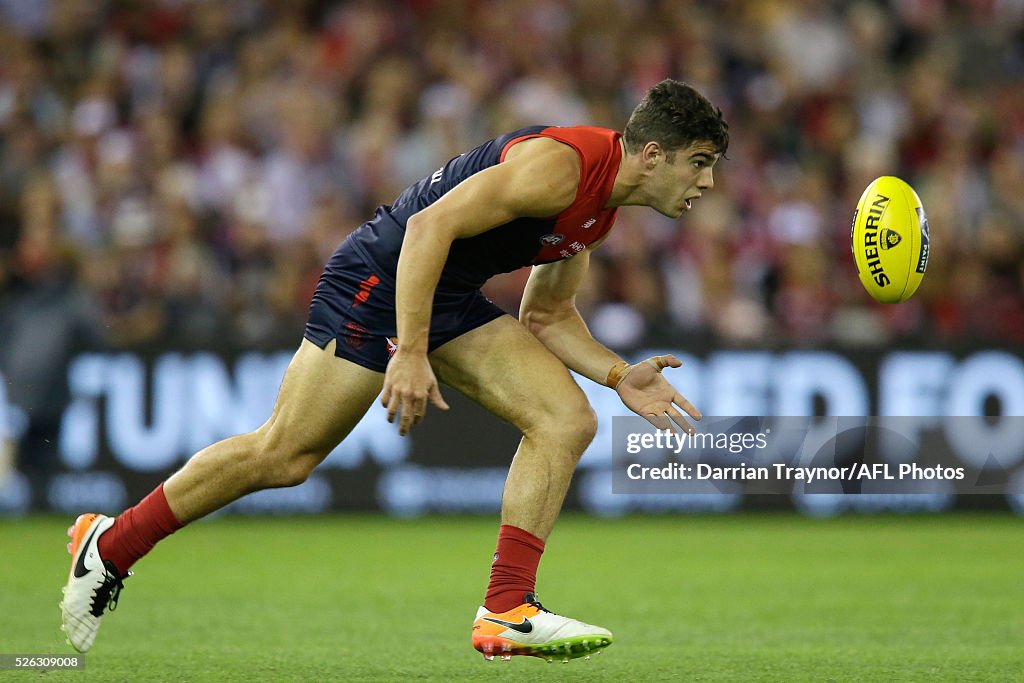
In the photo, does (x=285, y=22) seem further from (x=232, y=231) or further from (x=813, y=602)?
(x=813, y=602)

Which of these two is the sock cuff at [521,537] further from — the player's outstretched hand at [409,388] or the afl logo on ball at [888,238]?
the afl logo on ball at [888,238]

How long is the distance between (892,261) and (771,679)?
1.93 metres

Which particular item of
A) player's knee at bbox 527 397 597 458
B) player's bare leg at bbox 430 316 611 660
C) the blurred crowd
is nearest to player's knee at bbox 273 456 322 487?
player's bare leg at bbox 430 316 611 660

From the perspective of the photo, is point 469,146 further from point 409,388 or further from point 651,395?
point 409,388

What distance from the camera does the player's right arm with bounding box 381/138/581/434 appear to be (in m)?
5.16

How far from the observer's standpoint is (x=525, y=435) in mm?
5625

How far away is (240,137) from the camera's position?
13352 mm

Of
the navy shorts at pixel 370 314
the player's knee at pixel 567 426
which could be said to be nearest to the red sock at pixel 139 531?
the navy shorts at pixel 370 314

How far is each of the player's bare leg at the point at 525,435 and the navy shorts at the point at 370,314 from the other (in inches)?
3.0

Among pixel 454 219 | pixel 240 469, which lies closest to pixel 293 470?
pixel 240 469

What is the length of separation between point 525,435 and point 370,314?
0.72 metres

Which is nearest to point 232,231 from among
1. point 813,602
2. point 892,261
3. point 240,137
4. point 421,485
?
point 240,137

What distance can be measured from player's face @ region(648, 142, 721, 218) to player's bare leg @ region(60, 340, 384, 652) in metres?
1.21

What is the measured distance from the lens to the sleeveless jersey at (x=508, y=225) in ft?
17.7
